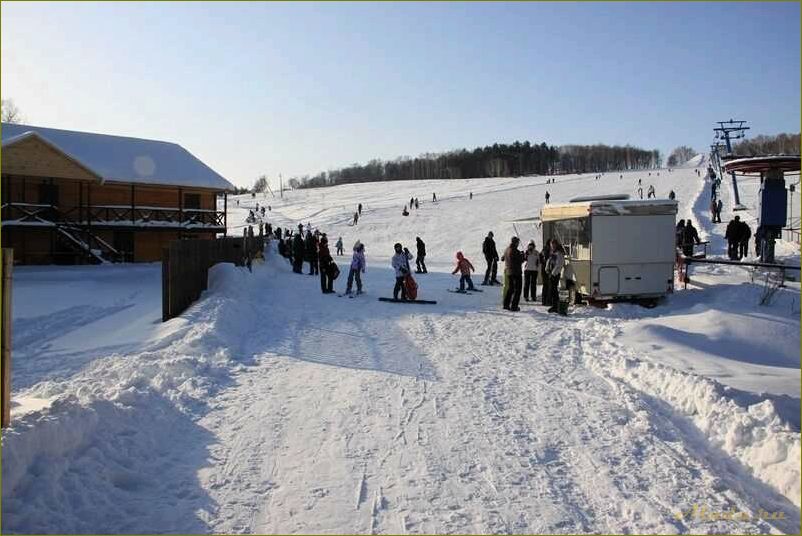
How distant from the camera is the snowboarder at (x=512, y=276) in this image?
1427cm

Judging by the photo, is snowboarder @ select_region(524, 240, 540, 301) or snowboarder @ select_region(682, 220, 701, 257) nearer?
snowboarder @ select_region(524, 240, 540, 301)

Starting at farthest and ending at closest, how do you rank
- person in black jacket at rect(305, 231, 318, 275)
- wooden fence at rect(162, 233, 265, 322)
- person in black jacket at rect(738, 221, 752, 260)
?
person in black jacket at rect(305, 231, 318, 275), person in black jacket at rect(738, 221, 752, 260), wooden fence at rect(162, 233, 265, 322)

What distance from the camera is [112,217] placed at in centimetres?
2870

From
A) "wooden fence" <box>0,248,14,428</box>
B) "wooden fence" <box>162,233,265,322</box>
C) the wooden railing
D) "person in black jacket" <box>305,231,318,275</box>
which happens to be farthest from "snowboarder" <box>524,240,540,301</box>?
the wooden railing

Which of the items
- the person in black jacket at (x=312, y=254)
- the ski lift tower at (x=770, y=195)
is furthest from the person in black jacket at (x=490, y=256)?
the person in black jacket at (x=312, y=254)

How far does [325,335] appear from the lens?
1119cm

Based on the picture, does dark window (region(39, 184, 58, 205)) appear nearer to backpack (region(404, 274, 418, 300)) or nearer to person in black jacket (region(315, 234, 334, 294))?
person in black jacket (region(315, 234, 334, 294))

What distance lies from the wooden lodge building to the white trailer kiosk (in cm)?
2040

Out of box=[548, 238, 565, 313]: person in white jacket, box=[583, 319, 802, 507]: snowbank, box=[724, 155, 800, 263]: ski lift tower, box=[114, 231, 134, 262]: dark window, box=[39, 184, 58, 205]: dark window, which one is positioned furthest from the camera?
box=[114, 231, 134, 262]: dark window

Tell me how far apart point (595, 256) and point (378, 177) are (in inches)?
6512

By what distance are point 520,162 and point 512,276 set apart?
144 meters

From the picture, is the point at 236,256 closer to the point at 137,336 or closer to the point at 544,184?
the point at 137,336

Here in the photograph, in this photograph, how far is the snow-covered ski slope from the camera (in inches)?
169

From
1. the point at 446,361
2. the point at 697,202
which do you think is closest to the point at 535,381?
the point at 446,361
